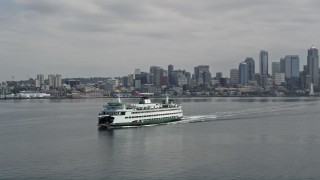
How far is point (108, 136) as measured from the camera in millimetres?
37656

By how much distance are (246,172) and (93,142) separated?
14066 mm

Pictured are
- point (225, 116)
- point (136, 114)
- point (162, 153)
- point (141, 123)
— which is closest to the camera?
point (162, 153)

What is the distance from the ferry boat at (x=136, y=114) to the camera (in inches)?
1666

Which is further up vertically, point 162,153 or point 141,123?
point 141,123

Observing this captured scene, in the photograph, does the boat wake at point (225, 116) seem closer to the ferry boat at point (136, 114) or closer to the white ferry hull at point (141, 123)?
the white ferry hull at point (141, 123)

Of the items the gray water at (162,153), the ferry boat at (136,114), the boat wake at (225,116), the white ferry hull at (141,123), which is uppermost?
the ferry boat at (136,114)

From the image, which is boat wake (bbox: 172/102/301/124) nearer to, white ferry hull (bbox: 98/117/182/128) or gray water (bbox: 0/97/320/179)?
white ferry hull (bbox: 98/117/182/128)

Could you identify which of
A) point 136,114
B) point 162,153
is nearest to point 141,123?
point 136,114

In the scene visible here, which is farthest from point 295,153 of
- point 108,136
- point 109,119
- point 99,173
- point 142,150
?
point 109,119

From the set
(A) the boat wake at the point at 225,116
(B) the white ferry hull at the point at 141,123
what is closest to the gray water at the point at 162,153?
(B) the white ferry hull at the point at 141,123

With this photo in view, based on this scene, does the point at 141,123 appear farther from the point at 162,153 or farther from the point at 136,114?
the point at 162,153

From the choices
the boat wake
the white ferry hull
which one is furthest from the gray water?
the boat wake

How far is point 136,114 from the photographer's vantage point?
4459 centimetres

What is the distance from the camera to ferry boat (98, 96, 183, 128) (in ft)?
139
